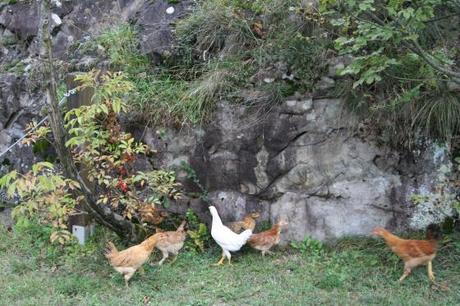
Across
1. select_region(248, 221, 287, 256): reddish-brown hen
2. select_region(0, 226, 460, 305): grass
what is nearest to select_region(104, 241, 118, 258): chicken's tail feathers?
select_region(0, 226, 460, 305): grass

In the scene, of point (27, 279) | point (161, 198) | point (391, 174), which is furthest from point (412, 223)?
point (27, 279)

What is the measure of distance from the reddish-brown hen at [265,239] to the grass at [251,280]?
168 mm

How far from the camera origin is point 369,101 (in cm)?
587

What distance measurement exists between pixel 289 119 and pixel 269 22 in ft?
4.50

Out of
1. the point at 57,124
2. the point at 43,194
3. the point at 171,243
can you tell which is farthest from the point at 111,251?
the point at 57,124

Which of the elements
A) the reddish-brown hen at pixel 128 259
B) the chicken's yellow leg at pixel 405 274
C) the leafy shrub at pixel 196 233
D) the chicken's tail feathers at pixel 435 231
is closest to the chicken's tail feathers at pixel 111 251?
the reddish-brown hen at pixel 128 259

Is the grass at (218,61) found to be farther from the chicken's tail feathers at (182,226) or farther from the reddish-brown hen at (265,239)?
the reddish-brown hen at (265,239)

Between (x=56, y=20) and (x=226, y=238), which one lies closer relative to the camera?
(x=226, y=238)

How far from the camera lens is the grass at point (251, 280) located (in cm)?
493

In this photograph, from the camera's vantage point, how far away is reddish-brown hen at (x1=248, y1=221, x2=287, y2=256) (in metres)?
5.65

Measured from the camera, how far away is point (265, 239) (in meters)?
5.64

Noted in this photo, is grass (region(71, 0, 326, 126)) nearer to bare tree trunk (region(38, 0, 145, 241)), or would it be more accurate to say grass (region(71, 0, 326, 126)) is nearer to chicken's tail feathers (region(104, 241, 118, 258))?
bare tree trunk (region(38, 0, 145, 241))

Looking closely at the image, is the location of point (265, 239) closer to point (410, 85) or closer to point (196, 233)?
point (196, 233)

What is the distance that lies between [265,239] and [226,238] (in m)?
0.39
